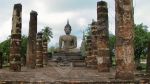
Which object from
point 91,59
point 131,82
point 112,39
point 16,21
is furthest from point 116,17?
point 112,39

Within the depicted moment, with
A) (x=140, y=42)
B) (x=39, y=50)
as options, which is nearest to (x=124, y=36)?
(x=39, y=50)

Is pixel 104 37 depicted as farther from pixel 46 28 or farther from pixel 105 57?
pixel 46 28

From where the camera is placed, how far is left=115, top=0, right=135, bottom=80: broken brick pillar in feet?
46.9

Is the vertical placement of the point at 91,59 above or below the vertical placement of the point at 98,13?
below

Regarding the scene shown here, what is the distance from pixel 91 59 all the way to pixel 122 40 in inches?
426

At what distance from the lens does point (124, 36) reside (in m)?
14.4

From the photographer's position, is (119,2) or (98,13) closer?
(119,2)

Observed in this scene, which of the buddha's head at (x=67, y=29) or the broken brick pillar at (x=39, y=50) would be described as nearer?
the broken brick pillar at (x=39, y=50)

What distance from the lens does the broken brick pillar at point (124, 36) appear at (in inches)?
563

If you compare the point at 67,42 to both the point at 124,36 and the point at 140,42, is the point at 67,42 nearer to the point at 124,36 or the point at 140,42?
the point at 140,42

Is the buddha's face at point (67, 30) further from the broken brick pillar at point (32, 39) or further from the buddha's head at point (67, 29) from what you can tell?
the broken brick pillar at point (32, 39)

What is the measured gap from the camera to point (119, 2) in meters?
14.5

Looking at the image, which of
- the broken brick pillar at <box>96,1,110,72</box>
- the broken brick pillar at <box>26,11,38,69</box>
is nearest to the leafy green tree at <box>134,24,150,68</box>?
the broken brick pillar at <box>26,11,38,69</box>

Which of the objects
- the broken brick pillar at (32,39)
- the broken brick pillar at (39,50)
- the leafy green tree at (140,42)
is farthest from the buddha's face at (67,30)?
the broken brick pillar at (32,39)
